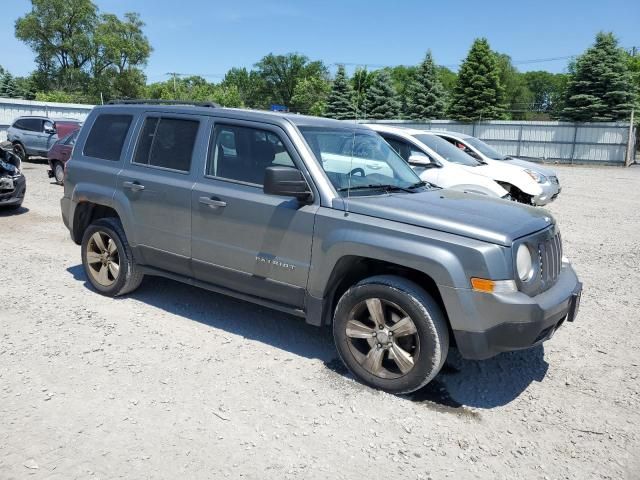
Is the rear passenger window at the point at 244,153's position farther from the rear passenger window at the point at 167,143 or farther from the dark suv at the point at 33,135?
the dark suv at the point at 33,135

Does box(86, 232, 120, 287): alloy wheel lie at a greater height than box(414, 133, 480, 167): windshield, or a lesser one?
lesser

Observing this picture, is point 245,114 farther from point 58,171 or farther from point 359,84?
point 58,171

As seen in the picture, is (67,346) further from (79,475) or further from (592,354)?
(592,354)

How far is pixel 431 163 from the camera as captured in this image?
10430 mm

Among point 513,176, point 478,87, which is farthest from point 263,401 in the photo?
point 478,87

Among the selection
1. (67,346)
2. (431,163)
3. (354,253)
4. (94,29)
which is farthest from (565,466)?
(94,29)

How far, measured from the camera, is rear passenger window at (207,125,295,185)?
4.56m

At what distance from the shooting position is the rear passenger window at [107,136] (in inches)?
217

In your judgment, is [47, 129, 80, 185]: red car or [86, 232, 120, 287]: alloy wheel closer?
[86, 232, 120, 287]: alloy wheel

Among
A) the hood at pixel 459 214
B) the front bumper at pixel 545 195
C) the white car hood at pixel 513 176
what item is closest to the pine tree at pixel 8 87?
the white car hood at pixel 513 176

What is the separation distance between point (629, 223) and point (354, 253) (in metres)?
9.54

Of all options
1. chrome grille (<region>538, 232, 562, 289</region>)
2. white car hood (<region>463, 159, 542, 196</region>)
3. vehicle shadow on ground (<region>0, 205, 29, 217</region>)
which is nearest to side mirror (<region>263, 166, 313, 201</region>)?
chrome grille (<region>538, 232, 562, 289</region>)

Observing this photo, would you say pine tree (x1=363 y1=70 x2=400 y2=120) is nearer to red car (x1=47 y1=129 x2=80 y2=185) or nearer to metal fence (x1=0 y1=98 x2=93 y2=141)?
metal fence (x1=0 y1=98 x2=93 y2=141)

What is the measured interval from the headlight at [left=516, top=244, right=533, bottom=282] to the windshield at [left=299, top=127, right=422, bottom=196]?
4.07 ft
